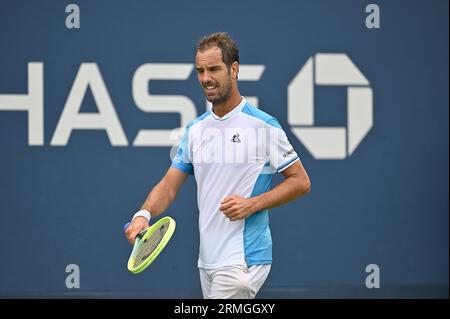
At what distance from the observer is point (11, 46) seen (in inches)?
276

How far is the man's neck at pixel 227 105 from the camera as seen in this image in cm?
471

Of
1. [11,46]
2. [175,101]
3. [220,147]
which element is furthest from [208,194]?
[11,46]

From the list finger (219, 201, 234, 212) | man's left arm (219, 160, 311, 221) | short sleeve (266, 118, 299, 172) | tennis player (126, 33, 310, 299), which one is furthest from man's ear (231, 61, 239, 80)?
finger (219, 201, 234, 212)

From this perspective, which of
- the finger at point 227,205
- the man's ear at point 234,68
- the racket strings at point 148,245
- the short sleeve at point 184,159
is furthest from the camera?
the short sleeve at point 184,159

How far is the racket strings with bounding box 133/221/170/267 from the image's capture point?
454 centimetres

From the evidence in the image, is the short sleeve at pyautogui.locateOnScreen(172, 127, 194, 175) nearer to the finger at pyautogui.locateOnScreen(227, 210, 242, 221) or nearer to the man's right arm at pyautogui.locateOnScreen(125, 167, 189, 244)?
the man's right arm at pyautogui.locateOnScreen(125, 167, 189, 244)

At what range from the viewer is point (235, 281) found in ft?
15.1

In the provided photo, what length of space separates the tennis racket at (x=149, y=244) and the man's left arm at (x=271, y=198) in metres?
0.30

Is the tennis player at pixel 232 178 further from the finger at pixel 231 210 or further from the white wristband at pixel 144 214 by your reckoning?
the finger at pixel 231 210

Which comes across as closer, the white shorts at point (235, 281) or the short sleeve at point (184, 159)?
the white shorts at point (235, 281)

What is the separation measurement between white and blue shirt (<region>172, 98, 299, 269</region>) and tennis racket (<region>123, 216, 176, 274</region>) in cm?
21

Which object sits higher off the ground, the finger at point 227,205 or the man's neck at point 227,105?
the man's neck at point 227,105

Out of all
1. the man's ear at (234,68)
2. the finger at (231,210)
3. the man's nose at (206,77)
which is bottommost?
the finger at (231,210)

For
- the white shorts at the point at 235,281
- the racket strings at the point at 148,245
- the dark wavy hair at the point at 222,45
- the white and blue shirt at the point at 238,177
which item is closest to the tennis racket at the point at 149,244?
the racket strings at the point at 148,245
